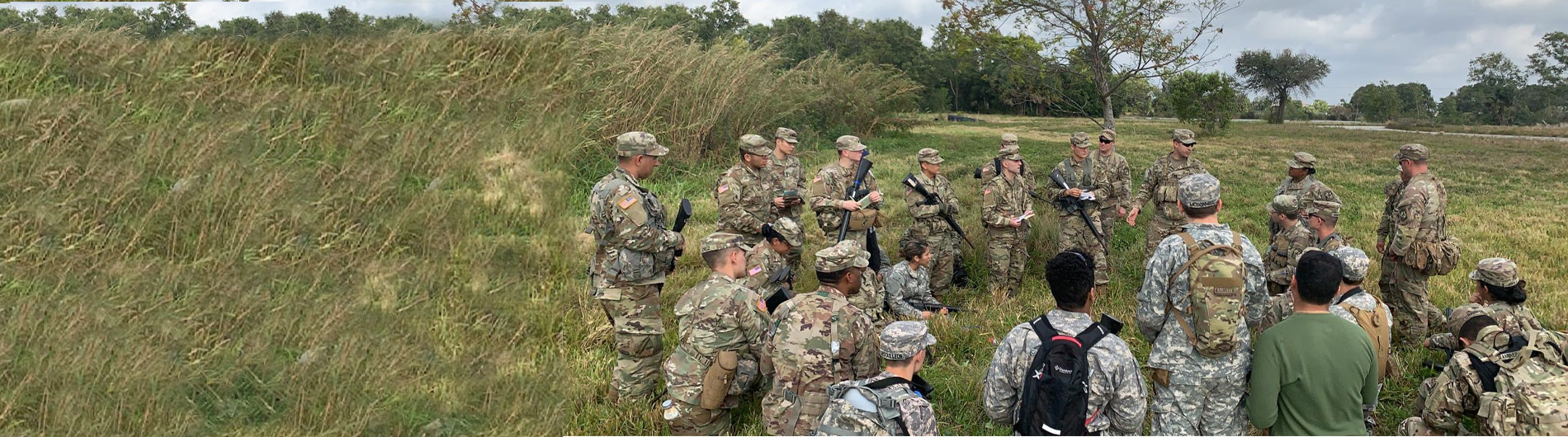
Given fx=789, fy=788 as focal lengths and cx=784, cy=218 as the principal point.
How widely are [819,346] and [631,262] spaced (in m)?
1.90

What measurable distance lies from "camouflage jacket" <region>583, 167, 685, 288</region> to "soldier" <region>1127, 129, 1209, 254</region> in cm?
548

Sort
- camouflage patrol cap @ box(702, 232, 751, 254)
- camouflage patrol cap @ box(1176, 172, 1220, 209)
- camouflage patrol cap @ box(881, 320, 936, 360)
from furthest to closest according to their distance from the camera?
camouflage patrol cap @ box(702, 232, 751, 254) < camouflage patrol cap @ box(1176, 172, 1220, 209) < camouflage patrol cap @ box(881, 320, 936, 360)

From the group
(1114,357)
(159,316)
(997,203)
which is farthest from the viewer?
(997,203)

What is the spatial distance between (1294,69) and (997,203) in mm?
61537

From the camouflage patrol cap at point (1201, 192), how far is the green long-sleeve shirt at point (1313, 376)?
0.75m

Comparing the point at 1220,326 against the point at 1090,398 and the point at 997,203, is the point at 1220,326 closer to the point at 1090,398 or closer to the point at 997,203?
the point at 1090,398

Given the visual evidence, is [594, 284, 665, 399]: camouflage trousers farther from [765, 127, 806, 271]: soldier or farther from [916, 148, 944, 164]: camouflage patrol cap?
[916, 148, 944, 164]: camouflage patrol cap

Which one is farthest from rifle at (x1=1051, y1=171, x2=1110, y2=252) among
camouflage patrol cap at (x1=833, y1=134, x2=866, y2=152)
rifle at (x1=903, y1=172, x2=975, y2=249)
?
camouflage patrol cap at (x1=833, y1=134, x2=866, y2=152)

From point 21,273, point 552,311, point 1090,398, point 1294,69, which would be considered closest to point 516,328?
point 552,311

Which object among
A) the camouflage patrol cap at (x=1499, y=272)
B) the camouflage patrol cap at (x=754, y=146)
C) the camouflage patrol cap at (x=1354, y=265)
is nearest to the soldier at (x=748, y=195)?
the camouflage patrol cap at (x=754, y=146)

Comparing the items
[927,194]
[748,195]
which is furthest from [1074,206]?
[748,195]

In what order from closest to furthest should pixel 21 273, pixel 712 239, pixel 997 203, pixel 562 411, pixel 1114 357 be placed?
pixel 1114 357 → pixel 712 239 → pixel 562 411 → pixel 21 273 → pixel 997 203

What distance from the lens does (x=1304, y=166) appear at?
764cm

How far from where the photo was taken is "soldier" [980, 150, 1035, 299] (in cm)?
822
